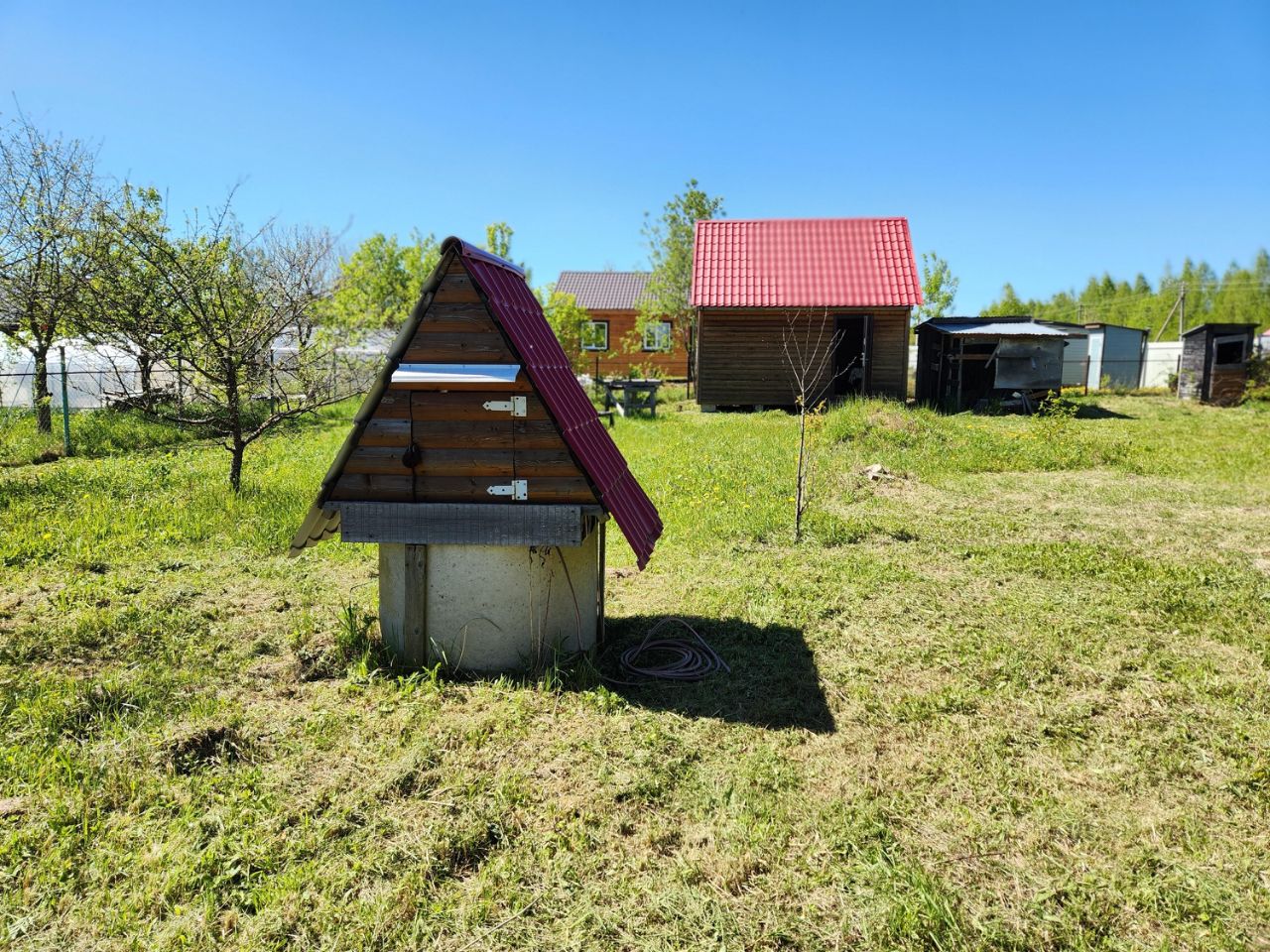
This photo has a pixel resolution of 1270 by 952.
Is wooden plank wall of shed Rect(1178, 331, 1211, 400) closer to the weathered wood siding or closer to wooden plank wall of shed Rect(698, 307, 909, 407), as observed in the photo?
wooden plank wall of shed Rect(698, 307, 909, 407)

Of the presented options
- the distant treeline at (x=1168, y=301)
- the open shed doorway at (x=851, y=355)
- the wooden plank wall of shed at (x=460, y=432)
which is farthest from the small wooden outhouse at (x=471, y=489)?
the distant treeline at (x=1168, y=301)

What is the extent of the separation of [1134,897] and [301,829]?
3.51 metres

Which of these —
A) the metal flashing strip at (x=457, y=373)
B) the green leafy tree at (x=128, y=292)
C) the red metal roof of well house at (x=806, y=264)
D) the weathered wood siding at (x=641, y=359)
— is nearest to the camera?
the metal flashing strip at (x=457, y=373)

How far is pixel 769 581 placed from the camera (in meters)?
7.35

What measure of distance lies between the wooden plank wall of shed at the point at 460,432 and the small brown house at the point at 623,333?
89.8ft

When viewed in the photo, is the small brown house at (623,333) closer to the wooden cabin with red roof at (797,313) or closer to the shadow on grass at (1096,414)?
the wooden cabin with red roof at (797,313)

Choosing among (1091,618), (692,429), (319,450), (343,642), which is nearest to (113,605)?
(343,642)

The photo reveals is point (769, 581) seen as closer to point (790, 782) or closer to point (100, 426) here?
point (790, 782)

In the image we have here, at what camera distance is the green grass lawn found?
125 inches

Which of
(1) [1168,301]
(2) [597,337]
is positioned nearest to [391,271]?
(2) [597,337]

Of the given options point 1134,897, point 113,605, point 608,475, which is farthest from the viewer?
point 113,605

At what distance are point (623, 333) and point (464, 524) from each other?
109ft

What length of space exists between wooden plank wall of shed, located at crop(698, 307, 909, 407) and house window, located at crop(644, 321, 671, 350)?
1416 cm

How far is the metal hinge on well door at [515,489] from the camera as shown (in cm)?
495
